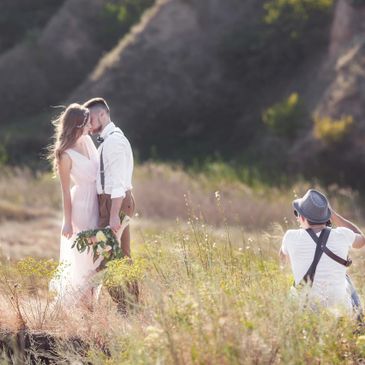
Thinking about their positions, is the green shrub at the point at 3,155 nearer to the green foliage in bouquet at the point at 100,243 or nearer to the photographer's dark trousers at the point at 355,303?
the green foliage in bouquet at the point at 100,243

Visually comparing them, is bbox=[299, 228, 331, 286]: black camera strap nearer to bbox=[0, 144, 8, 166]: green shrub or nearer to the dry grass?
the dry grass

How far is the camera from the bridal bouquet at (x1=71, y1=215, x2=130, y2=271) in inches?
303

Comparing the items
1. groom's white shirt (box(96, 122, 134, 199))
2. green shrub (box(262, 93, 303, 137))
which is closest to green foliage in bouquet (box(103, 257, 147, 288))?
groom's white shirt (box(96, 122, 134, 199))

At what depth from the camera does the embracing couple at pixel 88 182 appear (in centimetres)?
782

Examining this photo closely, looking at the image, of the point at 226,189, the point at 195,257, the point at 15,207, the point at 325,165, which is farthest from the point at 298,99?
the point at 195,257

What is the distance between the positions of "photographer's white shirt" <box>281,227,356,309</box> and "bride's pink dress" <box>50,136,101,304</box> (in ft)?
6.18

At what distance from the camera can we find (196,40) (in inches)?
1288

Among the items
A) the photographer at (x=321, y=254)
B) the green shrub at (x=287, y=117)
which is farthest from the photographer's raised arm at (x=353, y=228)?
the green shrub at (x=287, y=117)

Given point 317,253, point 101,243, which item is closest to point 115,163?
point 101,243

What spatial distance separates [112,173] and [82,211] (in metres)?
0.49

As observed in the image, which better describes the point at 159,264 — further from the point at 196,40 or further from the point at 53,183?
the point at 196,40

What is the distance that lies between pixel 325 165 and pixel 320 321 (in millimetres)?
19901

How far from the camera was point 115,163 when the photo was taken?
25.7ft

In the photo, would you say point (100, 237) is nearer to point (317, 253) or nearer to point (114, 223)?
point (114, 223)
